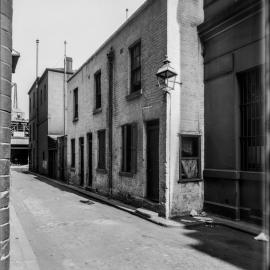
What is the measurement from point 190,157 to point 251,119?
211 cm

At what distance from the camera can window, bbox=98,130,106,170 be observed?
14.0m

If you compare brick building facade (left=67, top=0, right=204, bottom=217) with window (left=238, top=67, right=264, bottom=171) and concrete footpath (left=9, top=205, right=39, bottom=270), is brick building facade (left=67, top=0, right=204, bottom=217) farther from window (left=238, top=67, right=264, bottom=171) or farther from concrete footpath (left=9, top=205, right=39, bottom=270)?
concrete footpath (left=9, top=205, right=39, bottom=270)

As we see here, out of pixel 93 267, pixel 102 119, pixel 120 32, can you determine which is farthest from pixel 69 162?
pixel 93 267

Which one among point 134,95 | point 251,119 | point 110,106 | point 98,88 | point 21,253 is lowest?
point 21,253

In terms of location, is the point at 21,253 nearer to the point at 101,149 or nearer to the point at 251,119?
the point at 251,119

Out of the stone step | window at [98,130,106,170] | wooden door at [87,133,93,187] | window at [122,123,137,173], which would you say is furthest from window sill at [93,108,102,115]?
the stone step

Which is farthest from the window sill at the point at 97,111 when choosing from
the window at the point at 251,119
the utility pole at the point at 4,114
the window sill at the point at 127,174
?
the utility pole at the point at 4,114

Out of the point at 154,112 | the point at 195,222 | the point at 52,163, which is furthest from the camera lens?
the point at 52,163

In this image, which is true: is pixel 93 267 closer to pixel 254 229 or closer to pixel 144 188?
pixel 254 229

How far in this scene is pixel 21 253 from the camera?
5.46m

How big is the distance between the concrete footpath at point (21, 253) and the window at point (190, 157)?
448 cm

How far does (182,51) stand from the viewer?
9.14 m

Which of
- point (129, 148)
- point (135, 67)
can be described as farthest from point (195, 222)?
point (135, 67)

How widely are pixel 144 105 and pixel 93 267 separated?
20.0 ft
